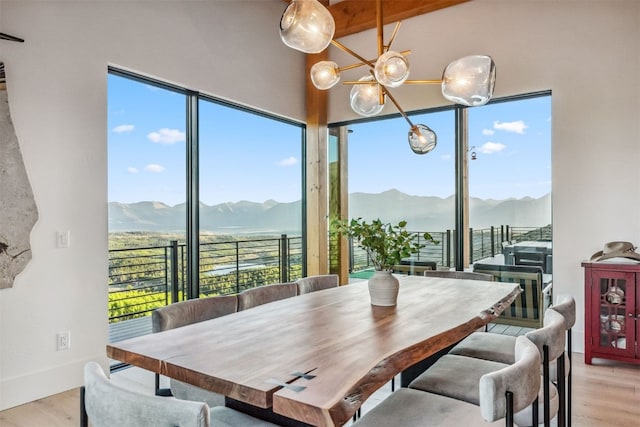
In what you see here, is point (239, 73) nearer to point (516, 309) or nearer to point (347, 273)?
point (347, 273)

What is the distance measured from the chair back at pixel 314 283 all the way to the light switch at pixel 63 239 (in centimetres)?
166

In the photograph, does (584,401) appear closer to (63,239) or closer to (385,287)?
(385,287)

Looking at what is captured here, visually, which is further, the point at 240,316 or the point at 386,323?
the point at 240,316

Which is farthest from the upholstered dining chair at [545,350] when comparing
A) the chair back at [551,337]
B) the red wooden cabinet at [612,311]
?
the red wooden cabinet at [612,311]

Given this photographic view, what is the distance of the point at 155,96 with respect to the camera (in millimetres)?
3719

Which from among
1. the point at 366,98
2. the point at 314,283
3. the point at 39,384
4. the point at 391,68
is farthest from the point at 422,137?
the point at 39,384

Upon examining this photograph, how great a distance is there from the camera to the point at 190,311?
200cm

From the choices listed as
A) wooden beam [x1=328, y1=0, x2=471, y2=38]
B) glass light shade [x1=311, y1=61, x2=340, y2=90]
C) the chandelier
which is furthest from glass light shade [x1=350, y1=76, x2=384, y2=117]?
wooden beam [x1=328, y1=0, x2=471, y2=38]

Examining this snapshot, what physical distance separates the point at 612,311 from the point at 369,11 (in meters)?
3.84

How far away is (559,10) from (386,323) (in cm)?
376

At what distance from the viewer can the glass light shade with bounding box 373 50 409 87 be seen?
7.49 feet

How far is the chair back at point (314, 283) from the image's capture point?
279cm

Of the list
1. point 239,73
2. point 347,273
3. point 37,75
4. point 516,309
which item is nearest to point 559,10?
point 516,309

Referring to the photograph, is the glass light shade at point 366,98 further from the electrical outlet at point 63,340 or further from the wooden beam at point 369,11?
the electrical outlet at point 63,340
